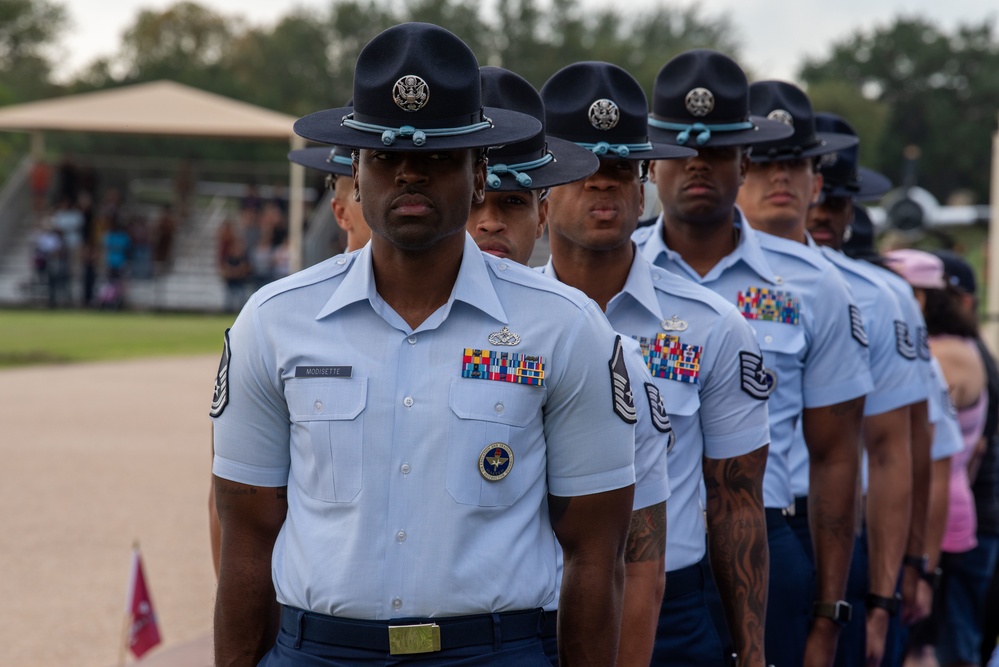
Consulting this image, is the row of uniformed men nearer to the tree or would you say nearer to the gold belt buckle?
the gold belt buckle

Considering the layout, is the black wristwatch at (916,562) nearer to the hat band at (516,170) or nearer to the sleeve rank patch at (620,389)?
the hat band at (516,170)

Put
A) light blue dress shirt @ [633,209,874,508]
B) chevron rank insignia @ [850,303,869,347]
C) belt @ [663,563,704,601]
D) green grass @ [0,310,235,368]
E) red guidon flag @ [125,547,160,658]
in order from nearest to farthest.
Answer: belt @ [663,563,704,601] < light blue dress shirt @ [633,209,874,508] < chevron rank insignia @ [850,303,869,347] < red guidon flag @ [125,547,160,658] < green grass @ [0,310,235,368]

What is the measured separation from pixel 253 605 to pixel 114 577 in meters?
6.02

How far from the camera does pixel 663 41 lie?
257 ft

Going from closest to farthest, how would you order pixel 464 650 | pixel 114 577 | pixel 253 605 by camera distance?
pixel 464 650 < pixel 253 605 < pixel 114 577

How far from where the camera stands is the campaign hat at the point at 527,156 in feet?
11.5

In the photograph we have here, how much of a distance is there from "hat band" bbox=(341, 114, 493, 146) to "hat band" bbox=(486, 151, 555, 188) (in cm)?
76

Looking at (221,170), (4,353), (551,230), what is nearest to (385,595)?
(551,230)

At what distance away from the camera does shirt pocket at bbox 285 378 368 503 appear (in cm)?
262

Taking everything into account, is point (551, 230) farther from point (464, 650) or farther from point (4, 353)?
point (4, 353)

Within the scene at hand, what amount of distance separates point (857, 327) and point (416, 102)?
7.34 ft

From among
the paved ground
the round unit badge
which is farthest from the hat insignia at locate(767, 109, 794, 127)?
the paved ground

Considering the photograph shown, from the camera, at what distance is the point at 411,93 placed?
2705 millimetres

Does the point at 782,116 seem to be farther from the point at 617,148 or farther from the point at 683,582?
the point at 683,582
